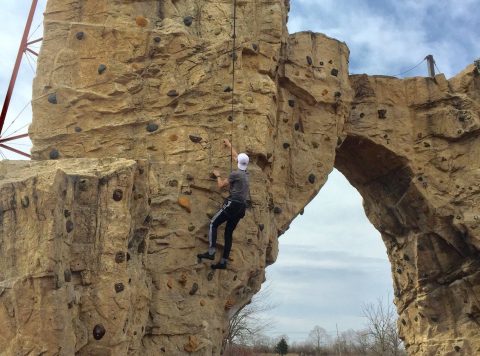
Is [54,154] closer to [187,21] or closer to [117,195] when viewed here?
[117,195]

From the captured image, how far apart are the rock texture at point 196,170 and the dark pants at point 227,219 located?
221 millimetres

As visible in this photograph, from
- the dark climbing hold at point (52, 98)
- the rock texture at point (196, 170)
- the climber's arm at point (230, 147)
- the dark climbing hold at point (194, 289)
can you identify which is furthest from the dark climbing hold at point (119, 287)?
the dark climbing hold at point (52, 98)

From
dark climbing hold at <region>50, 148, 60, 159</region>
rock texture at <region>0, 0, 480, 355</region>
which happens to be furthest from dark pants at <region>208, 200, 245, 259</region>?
dark climbing hold at <region>50, 148, 60, 159</region>

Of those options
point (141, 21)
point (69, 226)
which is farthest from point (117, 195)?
point (141, 21)

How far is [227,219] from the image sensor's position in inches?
248

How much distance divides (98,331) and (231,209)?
6.55 ft

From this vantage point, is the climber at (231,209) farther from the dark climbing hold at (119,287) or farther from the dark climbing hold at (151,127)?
the dark climbing hold at (119,287)

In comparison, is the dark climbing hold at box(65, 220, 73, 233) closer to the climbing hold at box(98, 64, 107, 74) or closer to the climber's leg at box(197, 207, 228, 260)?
the climber's leg at box(197, 207, 228, 260)

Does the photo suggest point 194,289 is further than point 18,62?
No

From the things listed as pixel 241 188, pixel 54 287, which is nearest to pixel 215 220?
pixel 241 188

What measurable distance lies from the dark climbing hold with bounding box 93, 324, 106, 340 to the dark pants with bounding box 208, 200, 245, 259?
1.85 meters

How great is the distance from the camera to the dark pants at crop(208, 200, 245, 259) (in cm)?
619

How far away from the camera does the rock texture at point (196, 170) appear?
4703 mm

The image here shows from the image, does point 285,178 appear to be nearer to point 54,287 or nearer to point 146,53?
point 146,53
